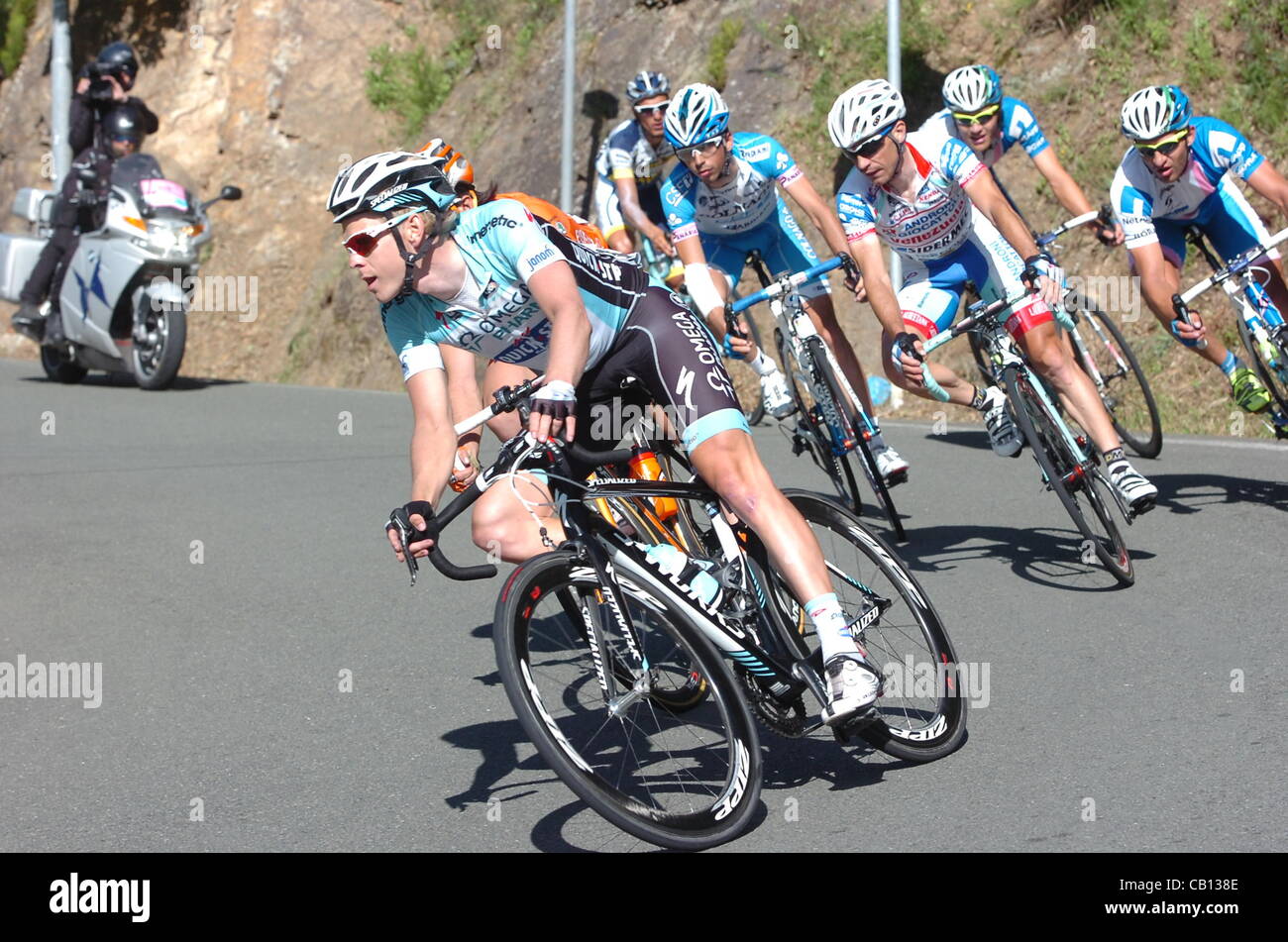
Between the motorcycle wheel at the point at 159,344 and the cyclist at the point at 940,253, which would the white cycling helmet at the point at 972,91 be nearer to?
the cyclist at the point at 940,253

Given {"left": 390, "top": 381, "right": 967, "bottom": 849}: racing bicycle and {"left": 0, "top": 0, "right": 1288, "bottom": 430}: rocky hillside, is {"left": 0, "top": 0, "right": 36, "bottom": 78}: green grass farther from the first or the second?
{"left": 390, "top": 381, "right": 967, "bottom": 849}: racing bicycle

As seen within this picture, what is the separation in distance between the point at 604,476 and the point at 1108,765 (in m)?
1.76

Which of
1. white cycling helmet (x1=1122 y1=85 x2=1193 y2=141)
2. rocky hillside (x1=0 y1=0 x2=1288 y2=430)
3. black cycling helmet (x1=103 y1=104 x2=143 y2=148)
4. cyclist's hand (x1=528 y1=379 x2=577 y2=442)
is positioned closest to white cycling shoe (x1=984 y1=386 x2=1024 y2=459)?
white cycling helmet (x1=1122 y1=85 x2=1193 y2=141)

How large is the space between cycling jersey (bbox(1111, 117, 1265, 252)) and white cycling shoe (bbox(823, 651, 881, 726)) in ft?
16.8

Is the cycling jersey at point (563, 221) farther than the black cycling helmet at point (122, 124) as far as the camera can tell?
No

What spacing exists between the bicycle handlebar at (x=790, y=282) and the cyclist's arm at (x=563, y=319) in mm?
3625

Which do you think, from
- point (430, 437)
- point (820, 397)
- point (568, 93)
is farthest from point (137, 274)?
point (430, 437)

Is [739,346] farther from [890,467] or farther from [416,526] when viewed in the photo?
[416,526]

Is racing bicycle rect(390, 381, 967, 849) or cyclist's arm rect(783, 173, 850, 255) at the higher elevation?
cyclist's arm rect(783, 173, 850, 255)

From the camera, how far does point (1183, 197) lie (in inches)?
359

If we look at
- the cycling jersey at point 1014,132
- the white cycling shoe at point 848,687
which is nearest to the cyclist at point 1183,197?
the cycling jersey at point 1014,132

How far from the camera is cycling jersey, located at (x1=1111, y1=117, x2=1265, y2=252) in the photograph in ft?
29.3

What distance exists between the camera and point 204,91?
26.3m

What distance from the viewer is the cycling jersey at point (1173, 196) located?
894cm
